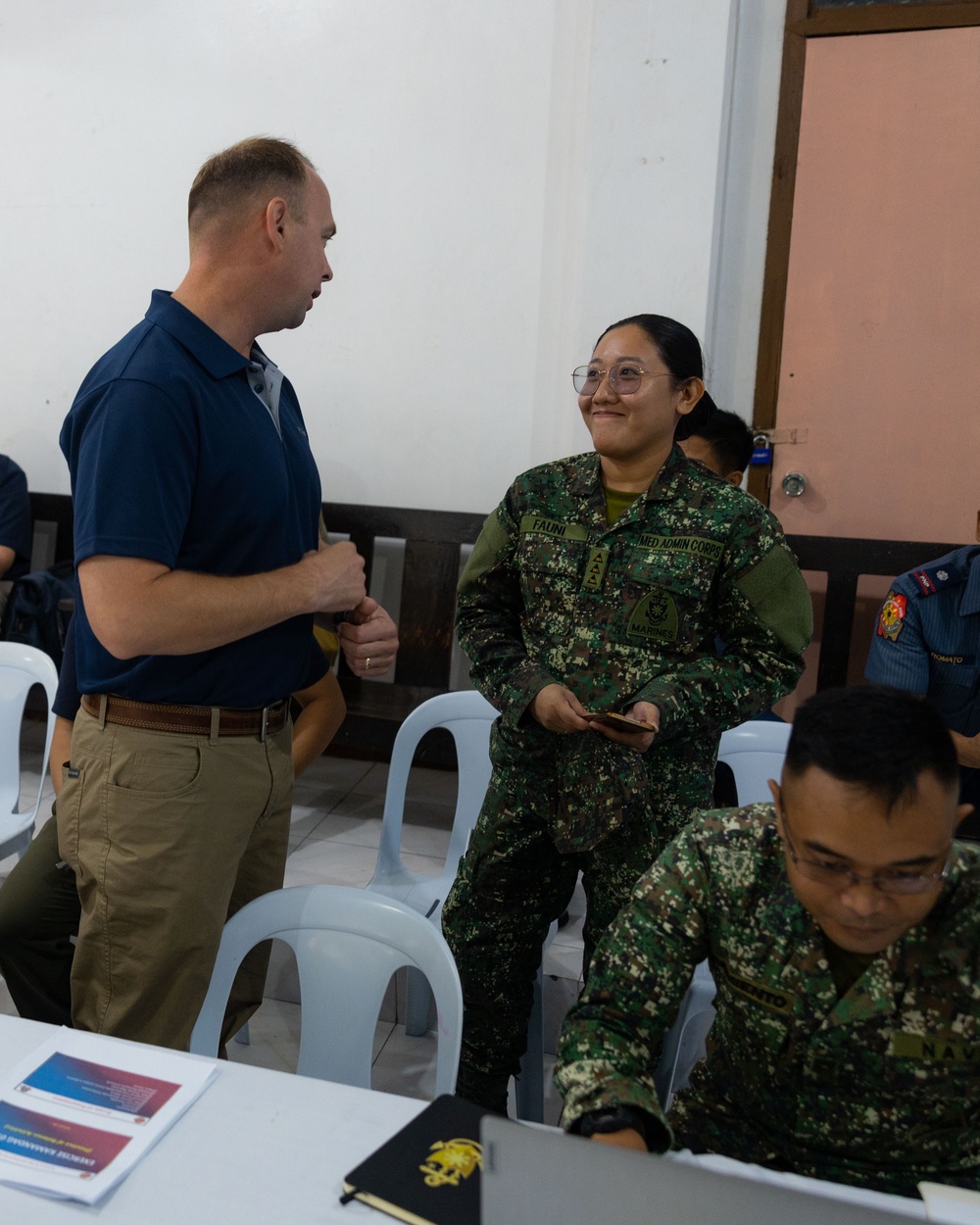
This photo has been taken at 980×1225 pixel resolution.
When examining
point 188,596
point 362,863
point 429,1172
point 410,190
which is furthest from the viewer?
point 410,190

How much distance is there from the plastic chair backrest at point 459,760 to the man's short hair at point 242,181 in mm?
1214

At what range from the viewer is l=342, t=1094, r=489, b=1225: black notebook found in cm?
89

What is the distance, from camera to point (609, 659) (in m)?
1.68

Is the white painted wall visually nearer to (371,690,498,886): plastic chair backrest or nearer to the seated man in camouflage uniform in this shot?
(371,690,498,886): plastic chair backrest

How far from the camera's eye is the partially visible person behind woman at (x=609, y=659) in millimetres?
1642

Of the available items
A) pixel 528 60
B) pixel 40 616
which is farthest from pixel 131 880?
pixel 528 60

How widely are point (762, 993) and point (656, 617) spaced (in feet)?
2.25

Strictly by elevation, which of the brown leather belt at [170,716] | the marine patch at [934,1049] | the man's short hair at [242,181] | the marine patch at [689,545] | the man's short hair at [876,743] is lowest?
the marine patch at [934,1049]

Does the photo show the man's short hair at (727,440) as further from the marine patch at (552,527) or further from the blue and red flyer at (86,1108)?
the blue and red flyer at (86,1108)

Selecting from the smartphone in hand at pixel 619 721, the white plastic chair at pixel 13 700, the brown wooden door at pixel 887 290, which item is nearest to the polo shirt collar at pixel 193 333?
the smartphone in hand at pixel 619 721

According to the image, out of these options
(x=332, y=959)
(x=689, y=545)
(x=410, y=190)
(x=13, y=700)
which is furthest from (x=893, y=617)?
(x=410, y=190)

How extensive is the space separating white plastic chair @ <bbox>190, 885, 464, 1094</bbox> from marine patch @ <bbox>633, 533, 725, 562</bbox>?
69cm

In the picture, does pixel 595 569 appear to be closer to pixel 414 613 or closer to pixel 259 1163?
pixel 259 1163

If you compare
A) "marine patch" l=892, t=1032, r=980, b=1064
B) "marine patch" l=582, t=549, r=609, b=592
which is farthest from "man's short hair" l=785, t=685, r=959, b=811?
"marine patch" l=582, t=549, r=609, b=592
